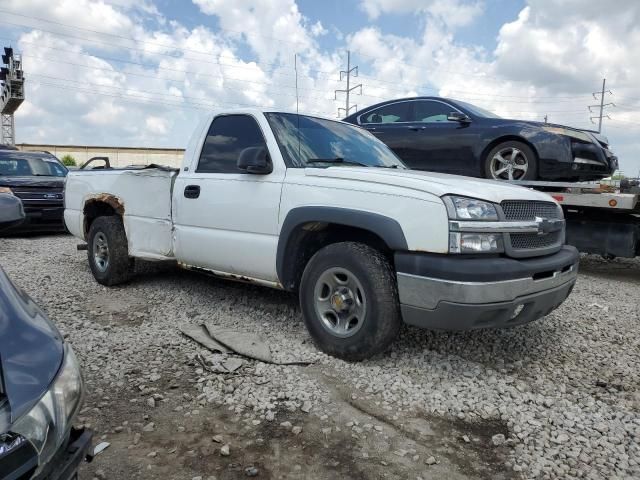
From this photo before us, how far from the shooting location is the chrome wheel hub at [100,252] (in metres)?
5.82

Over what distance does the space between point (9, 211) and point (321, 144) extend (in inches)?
102

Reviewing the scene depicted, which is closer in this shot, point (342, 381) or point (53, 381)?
point (53, 381)

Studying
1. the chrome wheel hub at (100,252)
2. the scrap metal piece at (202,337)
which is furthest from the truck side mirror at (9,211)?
the chrome wheel hub at (100,252)

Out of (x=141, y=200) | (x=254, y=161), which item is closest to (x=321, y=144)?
(x=254, y=161)

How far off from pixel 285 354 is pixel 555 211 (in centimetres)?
230

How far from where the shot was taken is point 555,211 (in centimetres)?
395

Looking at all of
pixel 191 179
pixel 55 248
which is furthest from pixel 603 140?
pixel 55 248

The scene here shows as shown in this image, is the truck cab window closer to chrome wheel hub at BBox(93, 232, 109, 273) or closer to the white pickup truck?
the white pickup truck

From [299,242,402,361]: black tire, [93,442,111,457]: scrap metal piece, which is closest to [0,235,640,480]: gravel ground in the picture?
[93,442,111,457]: scrap metal piece

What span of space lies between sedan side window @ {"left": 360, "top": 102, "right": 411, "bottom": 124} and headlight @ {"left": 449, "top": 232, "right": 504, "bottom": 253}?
4.85 m

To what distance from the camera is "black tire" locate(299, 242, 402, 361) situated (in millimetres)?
3389

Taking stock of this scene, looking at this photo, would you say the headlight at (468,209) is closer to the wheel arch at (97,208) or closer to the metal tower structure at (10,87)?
the wheel arch at (97,208)

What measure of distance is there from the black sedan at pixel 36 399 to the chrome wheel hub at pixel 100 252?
13.6 feet

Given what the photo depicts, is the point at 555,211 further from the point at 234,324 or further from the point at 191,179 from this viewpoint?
the point at 191,179
